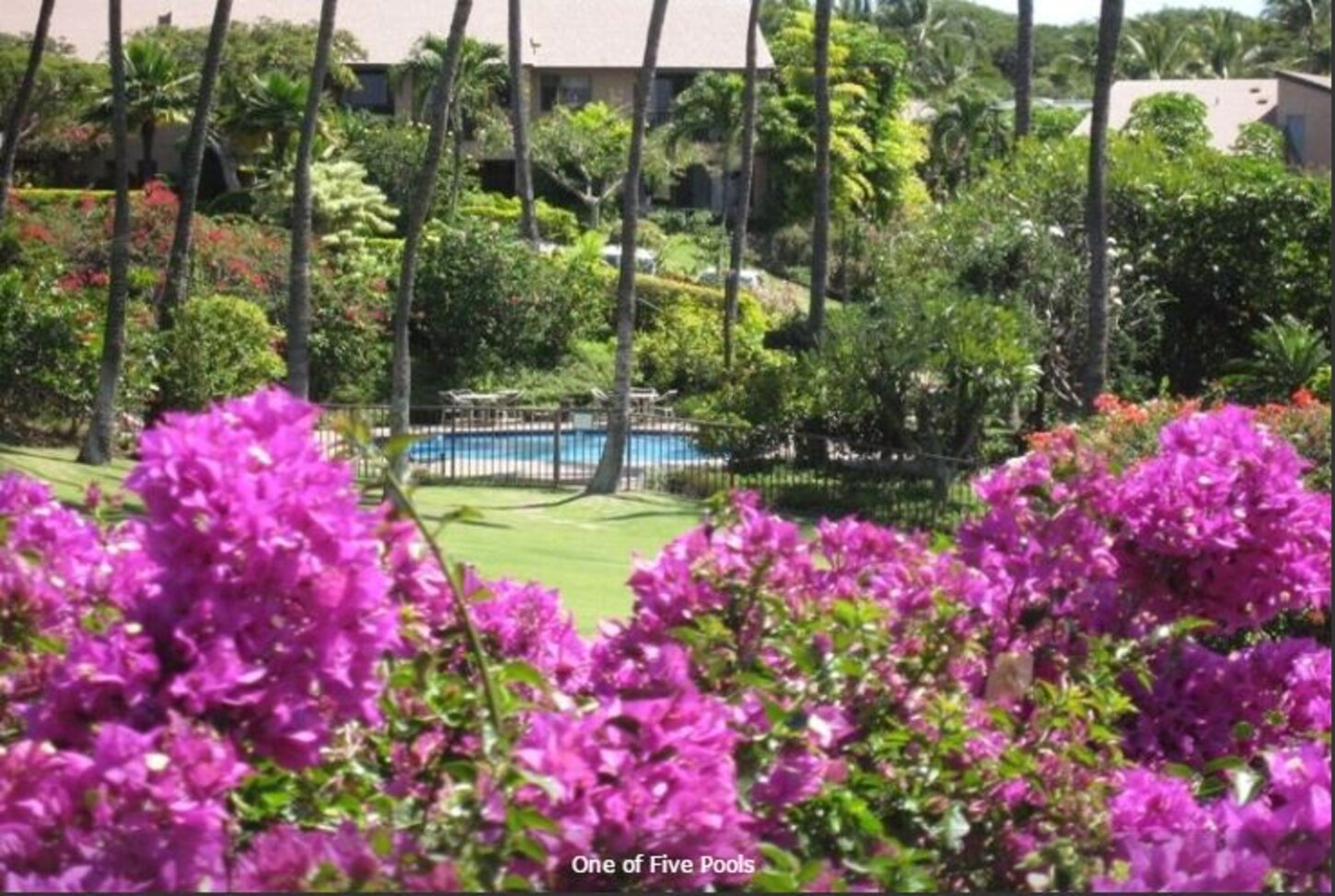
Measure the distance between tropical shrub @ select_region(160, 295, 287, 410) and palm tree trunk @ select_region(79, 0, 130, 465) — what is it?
1.79m

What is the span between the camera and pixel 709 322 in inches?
1522

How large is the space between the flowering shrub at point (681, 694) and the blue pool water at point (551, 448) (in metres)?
22.3

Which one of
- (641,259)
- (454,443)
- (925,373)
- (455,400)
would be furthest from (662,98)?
(925,373)

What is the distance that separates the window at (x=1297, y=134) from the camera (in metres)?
58.3

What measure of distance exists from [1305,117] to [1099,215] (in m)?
34.5

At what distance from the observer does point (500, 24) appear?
58.4 meters

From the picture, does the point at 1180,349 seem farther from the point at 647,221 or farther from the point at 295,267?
the point at 647,221

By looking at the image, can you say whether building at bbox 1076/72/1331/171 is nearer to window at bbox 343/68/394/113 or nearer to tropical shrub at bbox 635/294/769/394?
window at bbox 343/68/394/113

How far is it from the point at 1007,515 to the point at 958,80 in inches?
3228

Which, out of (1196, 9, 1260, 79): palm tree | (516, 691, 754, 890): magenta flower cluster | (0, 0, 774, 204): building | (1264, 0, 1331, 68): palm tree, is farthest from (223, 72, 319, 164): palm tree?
(1196, 9, 1260, 79): palm tree

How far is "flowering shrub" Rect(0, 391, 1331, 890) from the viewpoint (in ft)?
→ 11.5

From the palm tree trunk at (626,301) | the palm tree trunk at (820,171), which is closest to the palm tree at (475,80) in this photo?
the palm tree trunk at (820,171)

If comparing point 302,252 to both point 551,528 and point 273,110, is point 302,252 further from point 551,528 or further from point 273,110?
point 273,110

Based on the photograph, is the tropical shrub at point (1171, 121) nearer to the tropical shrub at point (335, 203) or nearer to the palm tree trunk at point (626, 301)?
the palm tree trunk at point (626, 301)
